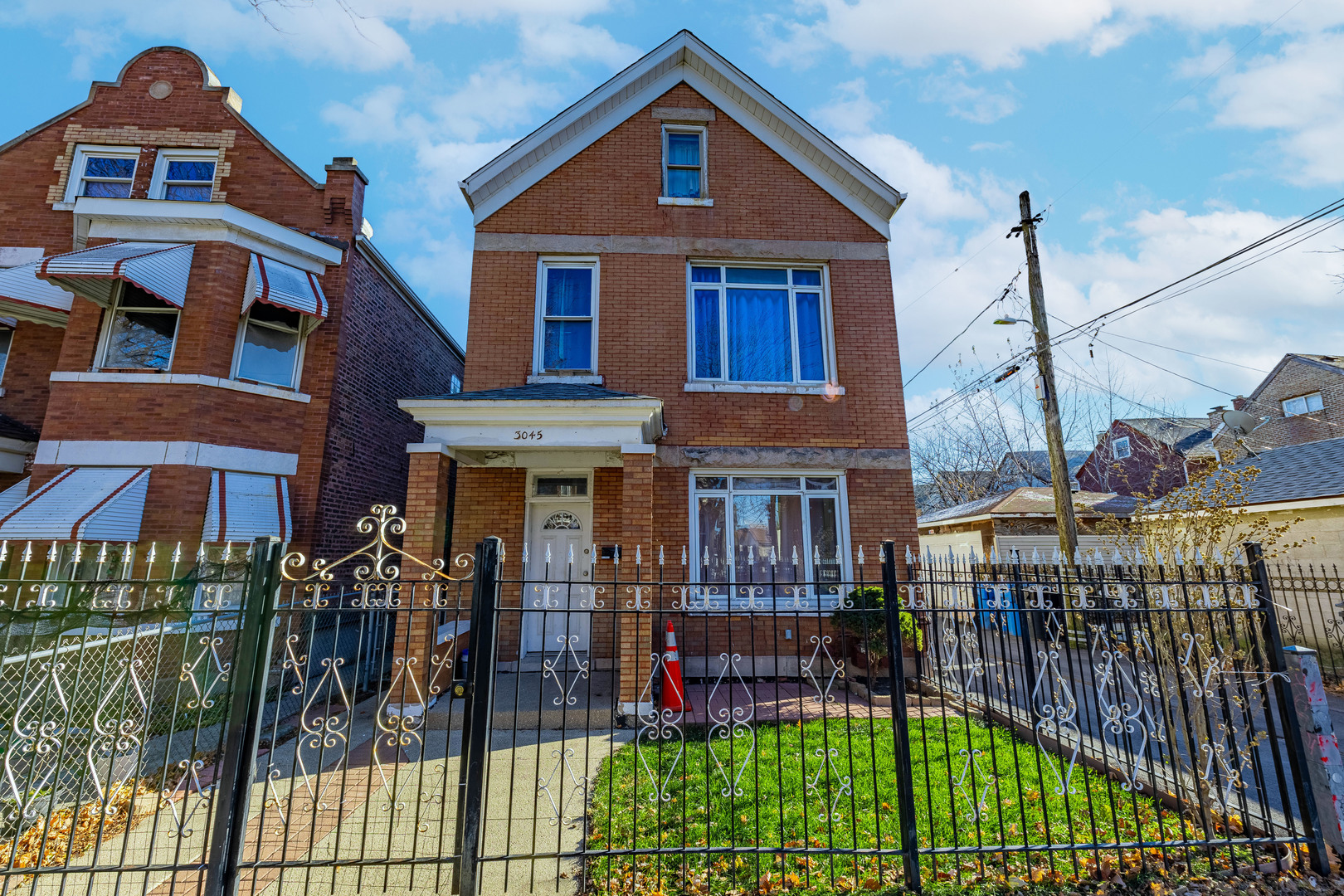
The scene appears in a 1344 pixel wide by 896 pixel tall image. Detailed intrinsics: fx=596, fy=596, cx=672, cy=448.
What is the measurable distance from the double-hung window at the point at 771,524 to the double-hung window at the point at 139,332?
8.84 m

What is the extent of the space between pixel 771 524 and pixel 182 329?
9.90 meters

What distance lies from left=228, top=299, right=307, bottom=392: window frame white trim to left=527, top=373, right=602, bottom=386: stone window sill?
404cm

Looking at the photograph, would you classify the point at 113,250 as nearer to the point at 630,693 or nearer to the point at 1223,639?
the point at 630,693

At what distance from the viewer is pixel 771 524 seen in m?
9.97

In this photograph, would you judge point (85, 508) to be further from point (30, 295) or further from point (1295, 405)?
point (1295, 405)

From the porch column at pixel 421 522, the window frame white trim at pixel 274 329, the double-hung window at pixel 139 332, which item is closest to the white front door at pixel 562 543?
the porch column at pixel 421 522

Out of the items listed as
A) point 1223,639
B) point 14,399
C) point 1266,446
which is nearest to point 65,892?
point 1223,639

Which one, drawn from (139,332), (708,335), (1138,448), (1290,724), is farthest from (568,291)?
(1138,448)

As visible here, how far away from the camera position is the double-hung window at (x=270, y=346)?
9.90m

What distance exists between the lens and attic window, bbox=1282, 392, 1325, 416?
25.5m

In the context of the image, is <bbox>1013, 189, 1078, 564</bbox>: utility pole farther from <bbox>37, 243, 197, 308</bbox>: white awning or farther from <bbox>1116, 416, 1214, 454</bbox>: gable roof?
<bbox>1116, 416, 1214, 454</bbox>: gable roof

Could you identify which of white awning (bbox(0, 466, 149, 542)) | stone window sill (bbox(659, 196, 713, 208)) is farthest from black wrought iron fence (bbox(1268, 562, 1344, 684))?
white awning (bbox(0, 466, 149, 542))

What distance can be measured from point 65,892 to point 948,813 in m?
6.40

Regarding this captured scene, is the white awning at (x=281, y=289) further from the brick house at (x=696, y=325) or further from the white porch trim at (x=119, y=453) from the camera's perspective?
the brick house at (x=696, y=325)
